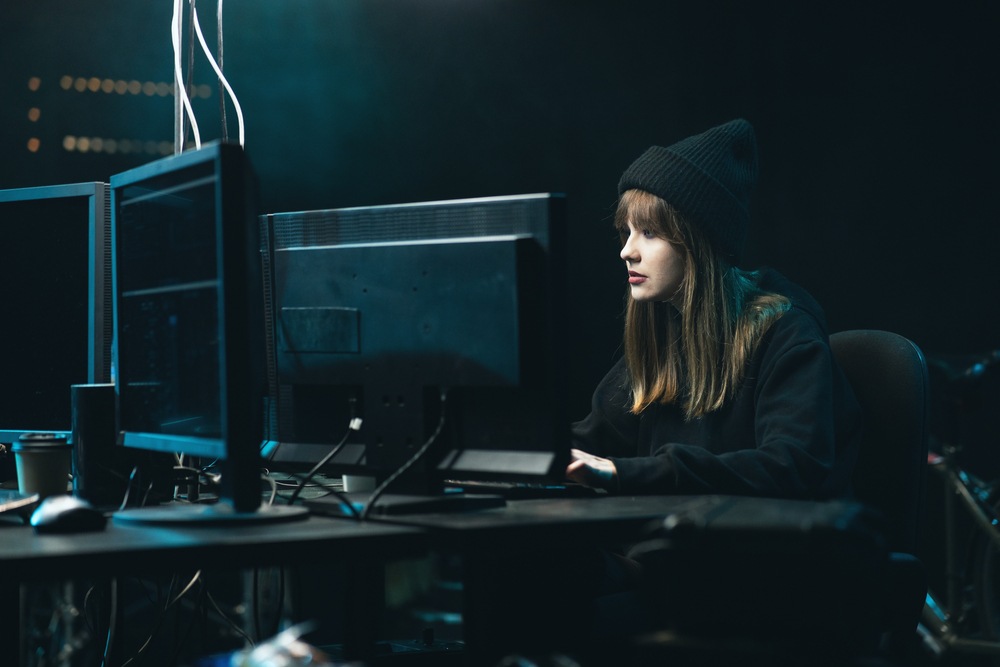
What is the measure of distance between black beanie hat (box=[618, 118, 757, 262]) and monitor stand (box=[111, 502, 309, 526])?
0.86 metres

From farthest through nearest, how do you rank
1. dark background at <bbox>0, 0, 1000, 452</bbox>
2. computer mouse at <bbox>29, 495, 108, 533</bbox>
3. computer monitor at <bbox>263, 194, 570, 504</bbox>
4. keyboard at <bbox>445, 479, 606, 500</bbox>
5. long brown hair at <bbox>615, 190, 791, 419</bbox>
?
dark background at <bbox>0, 0, 1000, 452</bbox> → long brown hair at <bbox>615, 190, 791, 419</bbox> → keyboard at <bbox>445, 479, 606, 500</bbox> → computer monitor at <bbox>263, 194, 570, 504</bbox> → computer mouse at <bbox>29, 495, 108, 533</bbox>

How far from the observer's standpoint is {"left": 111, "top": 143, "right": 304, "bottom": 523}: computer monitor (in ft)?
4.02

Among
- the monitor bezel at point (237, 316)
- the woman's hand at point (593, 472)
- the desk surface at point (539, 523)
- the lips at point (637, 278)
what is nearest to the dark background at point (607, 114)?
the lips at point (637, 278)

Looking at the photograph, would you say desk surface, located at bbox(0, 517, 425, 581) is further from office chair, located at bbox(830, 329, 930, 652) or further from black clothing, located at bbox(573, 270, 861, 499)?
office chair, located at bbox(830, 329, 930, 652)

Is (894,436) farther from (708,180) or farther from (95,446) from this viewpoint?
(95,446)

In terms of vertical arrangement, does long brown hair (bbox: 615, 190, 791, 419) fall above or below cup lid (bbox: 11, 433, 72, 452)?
above

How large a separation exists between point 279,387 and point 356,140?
213 cm

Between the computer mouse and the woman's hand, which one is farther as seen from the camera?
the woman's hand

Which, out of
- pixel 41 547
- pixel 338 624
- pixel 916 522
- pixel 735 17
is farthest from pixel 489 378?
pixel 735 17

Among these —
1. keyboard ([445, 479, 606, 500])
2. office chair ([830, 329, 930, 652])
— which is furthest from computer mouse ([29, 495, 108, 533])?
office chair ([830, 329, 930, 652])

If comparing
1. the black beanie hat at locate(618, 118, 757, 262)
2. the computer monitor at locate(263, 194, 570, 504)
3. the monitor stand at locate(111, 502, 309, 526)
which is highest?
the black beanie hat at locate(618, 118, 757, 262)

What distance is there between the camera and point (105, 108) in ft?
10.5

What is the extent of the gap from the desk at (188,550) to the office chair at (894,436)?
87cm

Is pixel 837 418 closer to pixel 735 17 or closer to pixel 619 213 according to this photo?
pixel 619 213
